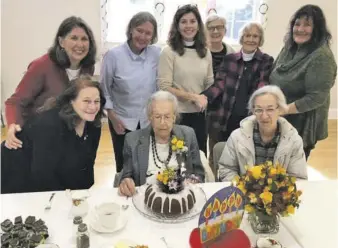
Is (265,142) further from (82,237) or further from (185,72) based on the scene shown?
(82,237)

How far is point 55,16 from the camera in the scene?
4.47m

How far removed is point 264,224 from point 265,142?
67 cm

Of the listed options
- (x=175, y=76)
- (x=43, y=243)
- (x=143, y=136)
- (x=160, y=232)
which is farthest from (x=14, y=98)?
(x=160, y=232)

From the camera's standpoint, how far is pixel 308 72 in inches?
93.6

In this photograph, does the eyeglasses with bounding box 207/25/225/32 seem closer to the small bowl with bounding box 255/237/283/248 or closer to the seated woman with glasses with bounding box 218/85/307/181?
the seated woman with glasses with bounding box 218/85/307/181

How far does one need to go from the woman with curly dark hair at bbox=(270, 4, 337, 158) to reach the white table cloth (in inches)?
29.4

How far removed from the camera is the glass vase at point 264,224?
4.89 feet

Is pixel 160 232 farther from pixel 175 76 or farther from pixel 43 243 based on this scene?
pixel 175 76

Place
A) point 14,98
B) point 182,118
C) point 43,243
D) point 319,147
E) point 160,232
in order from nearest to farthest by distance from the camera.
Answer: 1. point 43,243
2. point 160,232
3. point 14,98
4. point 182,118
5. point 319,147

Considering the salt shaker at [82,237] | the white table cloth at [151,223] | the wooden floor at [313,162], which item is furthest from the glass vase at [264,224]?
the wooden floor at [313,162]

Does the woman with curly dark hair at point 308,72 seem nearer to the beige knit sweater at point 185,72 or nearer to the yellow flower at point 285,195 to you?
the beige knit sweater at point 185,72

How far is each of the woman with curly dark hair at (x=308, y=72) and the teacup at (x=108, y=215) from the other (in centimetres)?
135

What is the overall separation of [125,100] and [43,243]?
1.38 m

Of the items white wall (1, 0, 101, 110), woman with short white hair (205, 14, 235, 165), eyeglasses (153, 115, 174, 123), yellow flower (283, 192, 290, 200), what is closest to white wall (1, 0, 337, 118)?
white wall (1, 0, 101, 110)
